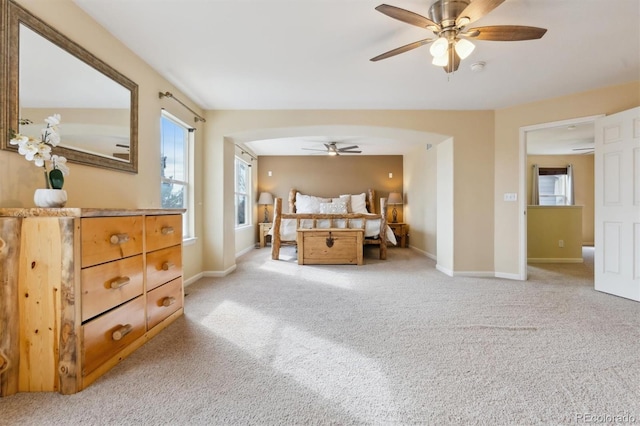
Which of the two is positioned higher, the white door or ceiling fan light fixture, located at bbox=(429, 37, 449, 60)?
ceiling fan light fixture, located at bbox=(429, 37, 449, 60)

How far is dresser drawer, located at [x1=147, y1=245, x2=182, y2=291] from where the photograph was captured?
1933 millimetres

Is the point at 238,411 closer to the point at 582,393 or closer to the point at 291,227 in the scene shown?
the point at 582,393

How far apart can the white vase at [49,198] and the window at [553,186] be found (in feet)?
29.0

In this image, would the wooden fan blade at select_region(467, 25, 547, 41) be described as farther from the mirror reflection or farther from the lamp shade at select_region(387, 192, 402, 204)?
the lamp shade at select_region(387, 192, 402, 204)

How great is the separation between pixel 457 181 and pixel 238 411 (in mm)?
3613

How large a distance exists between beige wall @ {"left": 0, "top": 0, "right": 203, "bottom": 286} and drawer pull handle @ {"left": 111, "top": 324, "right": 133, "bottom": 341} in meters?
0.87

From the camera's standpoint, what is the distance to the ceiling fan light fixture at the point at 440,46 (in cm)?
182

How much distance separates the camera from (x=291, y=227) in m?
5.13

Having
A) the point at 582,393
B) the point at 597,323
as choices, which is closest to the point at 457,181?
the point at 597,323

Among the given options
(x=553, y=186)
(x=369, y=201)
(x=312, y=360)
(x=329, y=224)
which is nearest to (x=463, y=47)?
(x=312, y=360)

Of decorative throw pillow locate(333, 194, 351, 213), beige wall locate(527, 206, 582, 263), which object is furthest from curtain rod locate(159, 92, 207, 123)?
beige wall locate(527, 206, 582, 263)

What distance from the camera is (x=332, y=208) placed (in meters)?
6.51

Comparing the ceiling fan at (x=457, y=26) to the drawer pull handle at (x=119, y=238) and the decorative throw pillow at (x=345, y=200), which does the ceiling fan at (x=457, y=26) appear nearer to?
the drawer pull handle at (x=119, y=238)

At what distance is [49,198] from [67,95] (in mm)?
794
